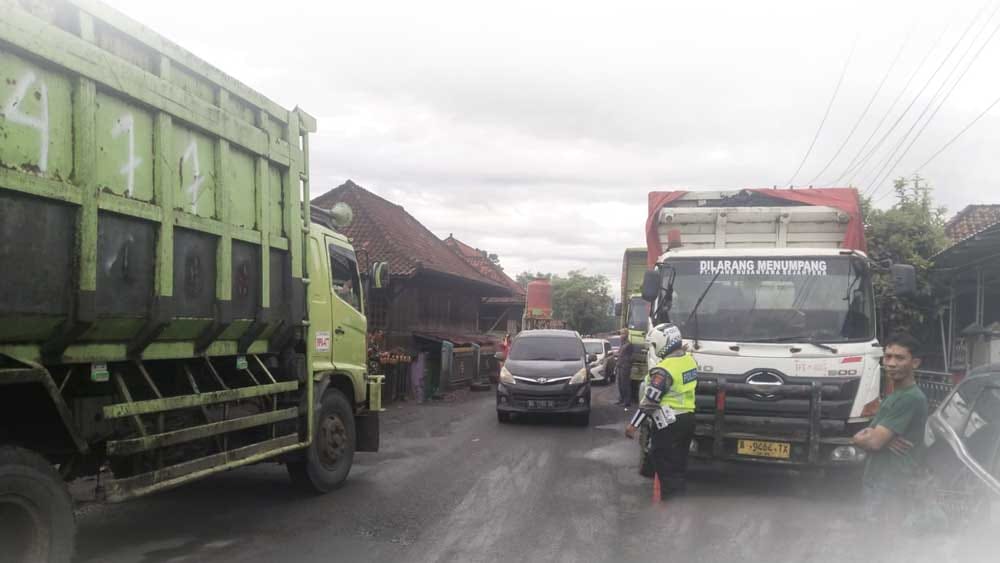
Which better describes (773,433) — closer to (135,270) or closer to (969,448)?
(969,448)

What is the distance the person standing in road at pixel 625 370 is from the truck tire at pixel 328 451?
910 centimetres

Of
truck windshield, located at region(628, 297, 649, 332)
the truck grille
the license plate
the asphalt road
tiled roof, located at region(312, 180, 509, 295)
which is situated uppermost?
tiled roof, located at region(312, 180, 509, 295)

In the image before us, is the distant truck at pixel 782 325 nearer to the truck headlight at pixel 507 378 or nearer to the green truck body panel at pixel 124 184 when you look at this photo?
the green truck body panel at pixel 124 184

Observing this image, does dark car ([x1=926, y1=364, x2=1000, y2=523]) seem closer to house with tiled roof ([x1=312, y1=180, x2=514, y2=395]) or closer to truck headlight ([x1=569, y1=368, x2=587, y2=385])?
truck headlight ([x1=569, y1=368, x2=587, y2=385])

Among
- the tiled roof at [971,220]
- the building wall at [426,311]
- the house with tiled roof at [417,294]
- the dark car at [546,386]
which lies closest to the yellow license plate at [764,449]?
the dark car at [546,386]

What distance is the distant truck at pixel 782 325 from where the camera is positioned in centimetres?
723

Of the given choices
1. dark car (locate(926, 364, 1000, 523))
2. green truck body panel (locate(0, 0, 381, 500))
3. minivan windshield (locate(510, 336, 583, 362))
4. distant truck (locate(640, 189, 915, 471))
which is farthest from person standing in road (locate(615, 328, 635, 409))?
dark car (locate(926, 364, 1000, 523))

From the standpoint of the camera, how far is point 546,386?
12.9 meters

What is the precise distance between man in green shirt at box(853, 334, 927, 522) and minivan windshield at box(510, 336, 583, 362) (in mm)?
9244

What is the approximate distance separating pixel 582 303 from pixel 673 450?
2860 inches

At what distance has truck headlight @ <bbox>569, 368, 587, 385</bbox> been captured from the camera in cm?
1298

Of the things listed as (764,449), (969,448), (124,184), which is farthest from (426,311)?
(969,448)

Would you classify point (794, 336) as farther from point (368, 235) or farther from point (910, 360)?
point (368, 235)

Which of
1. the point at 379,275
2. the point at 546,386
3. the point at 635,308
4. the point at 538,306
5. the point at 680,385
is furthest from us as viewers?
the point at 538,306
